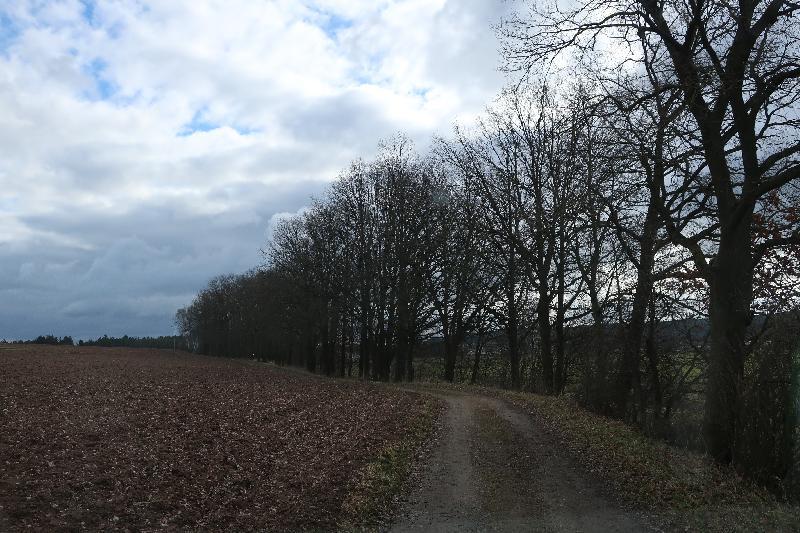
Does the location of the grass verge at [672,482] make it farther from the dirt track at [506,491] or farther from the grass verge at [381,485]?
the grass verge at [381,485]

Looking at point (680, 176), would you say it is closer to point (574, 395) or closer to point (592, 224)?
point (592, 224)

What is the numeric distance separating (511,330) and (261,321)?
126 feet

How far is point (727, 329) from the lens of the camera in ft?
38.9

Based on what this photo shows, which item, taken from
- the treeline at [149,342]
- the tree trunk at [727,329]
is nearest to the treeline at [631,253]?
the tree trunk at [727,329]

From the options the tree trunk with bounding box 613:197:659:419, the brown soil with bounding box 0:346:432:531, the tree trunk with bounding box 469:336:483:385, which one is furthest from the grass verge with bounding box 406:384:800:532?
the tree trunk with bounding box 469:336:483:385

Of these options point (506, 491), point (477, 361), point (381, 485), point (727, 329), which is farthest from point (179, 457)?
point (477, 361)

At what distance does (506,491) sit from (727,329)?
16.6 ft

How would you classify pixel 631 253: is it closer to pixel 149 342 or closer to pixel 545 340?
pixel 545 340

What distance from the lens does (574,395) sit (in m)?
20.1

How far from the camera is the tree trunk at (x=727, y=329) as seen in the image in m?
11.3

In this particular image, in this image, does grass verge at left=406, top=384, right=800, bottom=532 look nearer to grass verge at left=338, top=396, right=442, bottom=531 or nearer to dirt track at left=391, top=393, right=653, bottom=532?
dirt track at left=391, top=393, right=653, bottom=532

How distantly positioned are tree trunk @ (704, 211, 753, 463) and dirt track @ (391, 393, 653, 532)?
247 centimetres

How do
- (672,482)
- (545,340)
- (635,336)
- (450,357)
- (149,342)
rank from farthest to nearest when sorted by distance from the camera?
1. (149,342)
2. (450,357)
3. (545,340)
4. (635,336)
5. (672,482)

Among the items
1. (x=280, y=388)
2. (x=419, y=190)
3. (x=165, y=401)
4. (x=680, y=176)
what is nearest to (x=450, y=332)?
(x=419, y=190)
